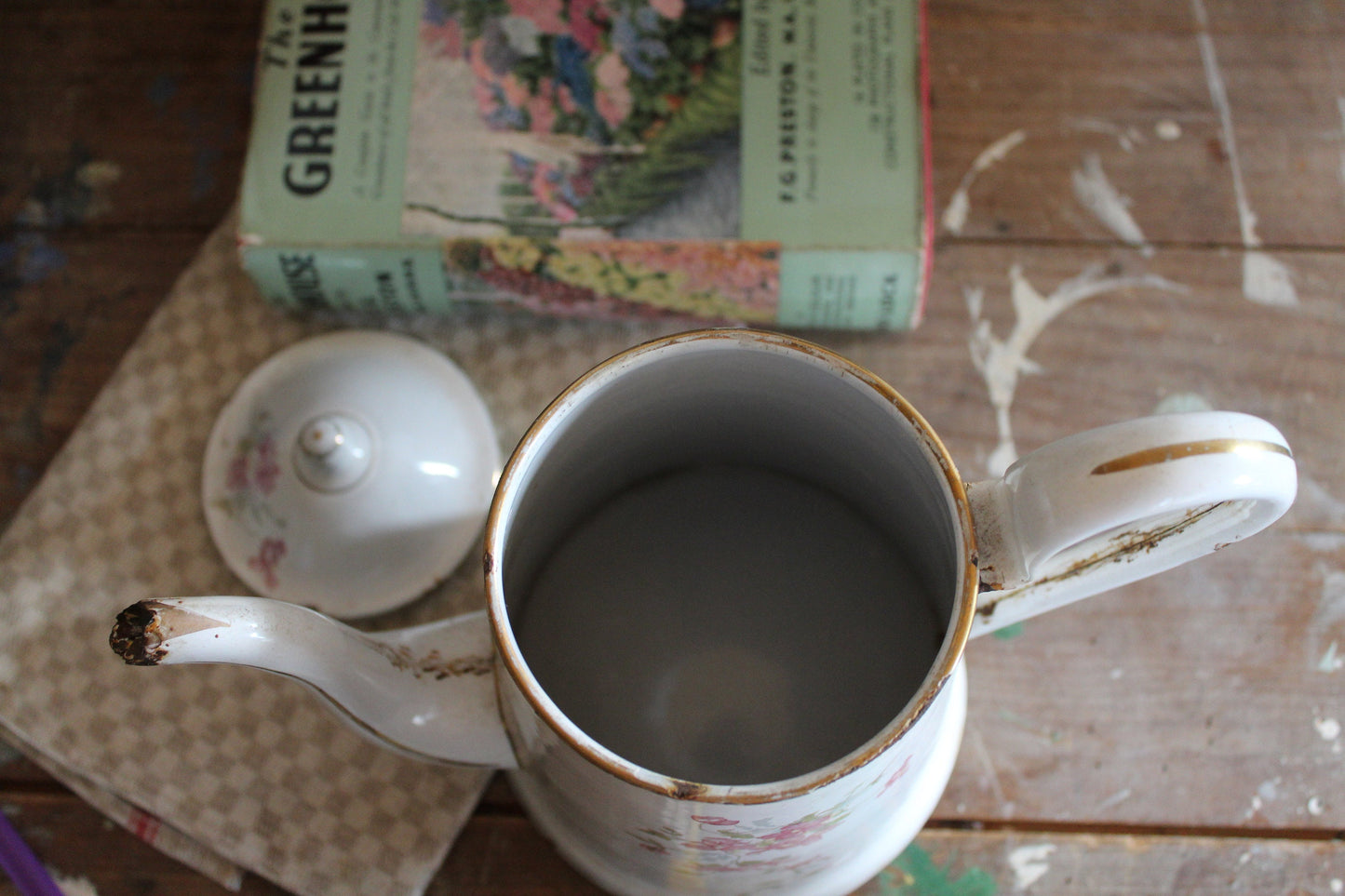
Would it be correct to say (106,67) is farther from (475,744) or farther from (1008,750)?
(1008,750)

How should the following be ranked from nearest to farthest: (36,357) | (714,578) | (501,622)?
(501,622) → (714,578) → (36,357)

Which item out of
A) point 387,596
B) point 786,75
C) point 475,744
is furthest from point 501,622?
point 786,75

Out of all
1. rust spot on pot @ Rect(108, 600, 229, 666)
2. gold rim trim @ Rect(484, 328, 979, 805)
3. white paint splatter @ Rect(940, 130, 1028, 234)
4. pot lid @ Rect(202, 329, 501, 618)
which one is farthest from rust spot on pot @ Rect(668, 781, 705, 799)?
white paint splatter @ Rect(940, 130, 1028, 234)

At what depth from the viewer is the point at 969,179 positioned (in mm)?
440

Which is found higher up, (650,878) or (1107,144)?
(1107,144)

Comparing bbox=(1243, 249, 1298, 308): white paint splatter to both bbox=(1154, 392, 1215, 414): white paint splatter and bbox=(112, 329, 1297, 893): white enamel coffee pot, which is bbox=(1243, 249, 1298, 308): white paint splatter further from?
bbox=(112, 329, 1297, 893): white enamel coffee pot

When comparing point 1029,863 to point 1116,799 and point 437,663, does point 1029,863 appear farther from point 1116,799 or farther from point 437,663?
point 437,663

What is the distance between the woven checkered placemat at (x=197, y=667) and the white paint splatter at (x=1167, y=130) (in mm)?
232

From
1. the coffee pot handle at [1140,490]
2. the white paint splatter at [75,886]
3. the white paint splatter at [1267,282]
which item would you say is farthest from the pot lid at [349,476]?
the white paint splatter at [1267,282]

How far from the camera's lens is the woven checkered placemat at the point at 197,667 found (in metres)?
0.37

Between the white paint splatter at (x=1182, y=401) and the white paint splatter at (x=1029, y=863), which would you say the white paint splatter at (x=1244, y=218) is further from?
the white paint splatter at (x=1029, y=863)

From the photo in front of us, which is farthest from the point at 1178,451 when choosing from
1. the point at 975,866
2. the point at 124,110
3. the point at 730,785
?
the point at 124,110

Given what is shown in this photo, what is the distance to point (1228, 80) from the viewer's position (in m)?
0.45

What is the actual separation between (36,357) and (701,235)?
0.95 feet
